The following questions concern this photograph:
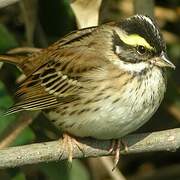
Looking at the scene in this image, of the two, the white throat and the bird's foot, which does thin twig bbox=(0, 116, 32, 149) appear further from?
the white throat

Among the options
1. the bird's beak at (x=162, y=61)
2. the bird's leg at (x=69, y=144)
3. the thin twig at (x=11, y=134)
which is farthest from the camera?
the thin twig at (x=11, y=134)

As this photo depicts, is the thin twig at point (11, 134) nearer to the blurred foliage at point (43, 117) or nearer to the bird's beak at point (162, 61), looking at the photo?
the blurred foliage at point (43, 117)

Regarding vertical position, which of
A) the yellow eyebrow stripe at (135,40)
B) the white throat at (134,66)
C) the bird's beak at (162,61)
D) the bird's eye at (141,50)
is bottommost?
the white throat at (134,66)

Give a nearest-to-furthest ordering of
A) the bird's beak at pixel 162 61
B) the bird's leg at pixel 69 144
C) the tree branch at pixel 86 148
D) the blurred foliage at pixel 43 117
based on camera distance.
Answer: the tree branch at pixel 86 148 → the bird's beak at pixel 162 61 → the bird's leg at pixel 69 144 → the blurred foliage at pixel 43 117

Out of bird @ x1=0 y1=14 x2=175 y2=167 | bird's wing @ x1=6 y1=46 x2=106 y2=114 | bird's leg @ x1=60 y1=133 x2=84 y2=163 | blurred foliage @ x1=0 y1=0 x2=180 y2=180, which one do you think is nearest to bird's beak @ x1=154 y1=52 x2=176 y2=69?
bird @ x1=0 y1=14 x2=175 y2=167

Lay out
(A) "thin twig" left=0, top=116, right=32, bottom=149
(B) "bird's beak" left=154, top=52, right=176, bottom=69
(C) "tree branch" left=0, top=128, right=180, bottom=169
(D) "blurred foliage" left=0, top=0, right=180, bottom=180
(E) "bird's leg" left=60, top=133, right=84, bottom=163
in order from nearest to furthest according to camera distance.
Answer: (C) "tree branch" left=0, top=128, right=180, bottom=169
(B) "bird's beak" left=154, top=52, right=176, bottom=69
(E) "bird's leg" left=60, top=133, right=84, bottom=163
(A) "thin twig" left=0, top=116, right=32, bottom=149
(D) "blurred foliage" left=0, top=0, right=180, bottom=180

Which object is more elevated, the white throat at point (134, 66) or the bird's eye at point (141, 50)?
the bird's eye at point (141, 50)

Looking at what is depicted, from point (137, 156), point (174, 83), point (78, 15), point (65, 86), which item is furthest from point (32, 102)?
point (137, 156)

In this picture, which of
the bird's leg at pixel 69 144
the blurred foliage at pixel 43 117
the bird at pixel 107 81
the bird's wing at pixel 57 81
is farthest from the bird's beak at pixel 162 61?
the blurred foliage at pixel 43 117

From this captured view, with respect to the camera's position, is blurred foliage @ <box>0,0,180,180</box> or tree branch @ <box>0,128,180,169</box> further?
blurred foliage @ <box>0,0,180,180</box>
